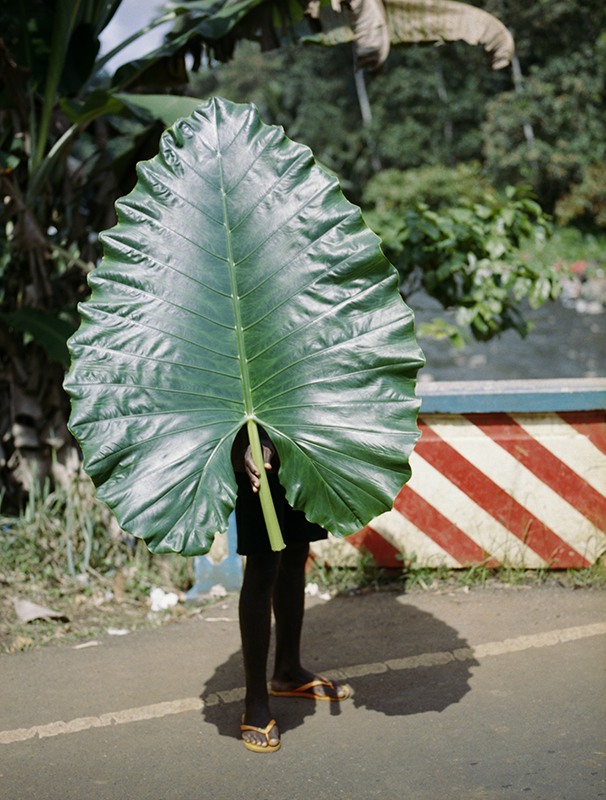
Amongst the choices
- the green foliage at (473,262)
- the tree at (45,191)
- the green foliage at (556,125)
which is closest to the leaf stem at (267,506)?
the tree at (45,191)

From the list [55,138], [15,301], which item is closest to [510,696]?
[15,301]

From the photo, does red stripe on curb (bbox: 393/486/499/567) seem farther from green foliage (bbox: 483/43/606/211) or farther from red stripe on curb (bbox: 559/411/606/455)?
green foliage (bbox: 483/43/606/211)

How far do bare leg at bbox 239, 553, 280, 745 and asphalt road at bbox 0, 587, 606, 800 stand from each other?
0.11 m

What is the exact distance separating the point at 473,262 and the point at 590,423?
1780mm

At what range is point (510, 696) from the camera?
12.0ft

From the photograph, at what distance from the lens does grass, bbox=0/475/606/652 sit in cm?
465

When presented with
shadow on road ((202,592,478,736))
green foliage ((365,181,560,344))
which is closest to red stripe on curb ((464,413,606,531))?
shadow on road ((202,592,478,736))

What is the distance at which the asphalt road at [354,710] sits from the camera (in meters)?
3.12

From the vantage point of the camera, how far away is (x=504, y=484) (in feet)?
15.5

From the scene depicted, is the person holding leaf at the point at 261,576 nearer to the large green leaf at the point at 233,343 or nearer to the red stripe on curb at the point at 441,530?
the large green leaf at the point at 233,343

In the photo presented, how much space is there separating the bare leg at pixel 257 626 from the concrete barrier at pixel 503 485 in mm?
1382

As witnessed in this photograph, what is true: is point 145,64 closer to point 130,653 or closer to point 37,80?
point 37,80

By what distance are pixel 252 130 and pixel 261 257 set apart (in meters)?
0.38

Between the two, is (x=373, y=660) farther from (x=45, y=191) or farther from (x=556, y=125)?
(x=556, y=125)
